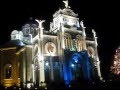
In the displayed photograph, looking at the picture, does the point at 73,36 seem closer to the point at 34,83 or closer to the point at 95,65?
the point at 95,65

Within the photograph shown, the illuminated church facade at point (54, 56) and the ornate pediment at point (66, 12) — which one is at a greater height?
the ornate pediment at point (66, 12)

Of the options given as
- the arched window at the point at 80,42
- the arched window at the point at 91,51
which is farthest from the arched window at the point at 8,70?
the arched window at the point at 91,51

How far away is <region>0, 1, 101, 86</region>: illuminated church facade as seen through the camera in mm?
42656

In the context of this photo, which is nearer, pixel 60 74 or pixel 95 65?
pixel 60 74

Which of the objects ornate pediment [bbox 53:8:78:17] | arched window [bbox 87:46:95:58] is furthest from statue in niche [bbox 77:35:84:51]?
ornate pediment [bbox 53:8:78:17]

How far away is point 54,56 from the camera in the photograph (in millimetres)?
43562

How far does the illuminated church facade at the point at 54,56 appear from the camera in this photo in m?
42.7

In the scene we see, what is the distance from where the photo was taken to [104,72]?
65188 mm

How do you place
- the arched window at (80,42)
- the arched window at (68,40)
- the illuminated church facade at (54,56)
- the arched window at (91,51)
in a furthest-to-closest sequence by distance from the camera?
1. the arched window at (91,51)
2. the arched window at (80,42)
3. the arched window at (68,40)
4. the illuminated church facade at (54,56)

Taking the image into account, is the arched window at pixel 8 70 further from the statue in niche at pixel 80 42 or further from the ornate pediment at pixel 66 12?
the statue in niche at pixel 80 42

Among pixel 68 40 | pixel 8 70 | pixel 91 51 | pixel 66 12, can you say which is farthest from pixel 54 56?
pixel 8 70

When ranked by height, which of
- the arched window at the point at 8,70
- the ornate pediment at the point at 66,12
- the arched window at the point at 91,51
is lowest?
the arched window at the point at 8,70

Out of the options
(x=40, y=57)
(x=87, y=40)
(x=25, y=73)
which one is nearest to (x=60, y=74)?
(x=40, y=57)

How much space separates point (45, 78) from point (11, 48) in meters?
12.8
